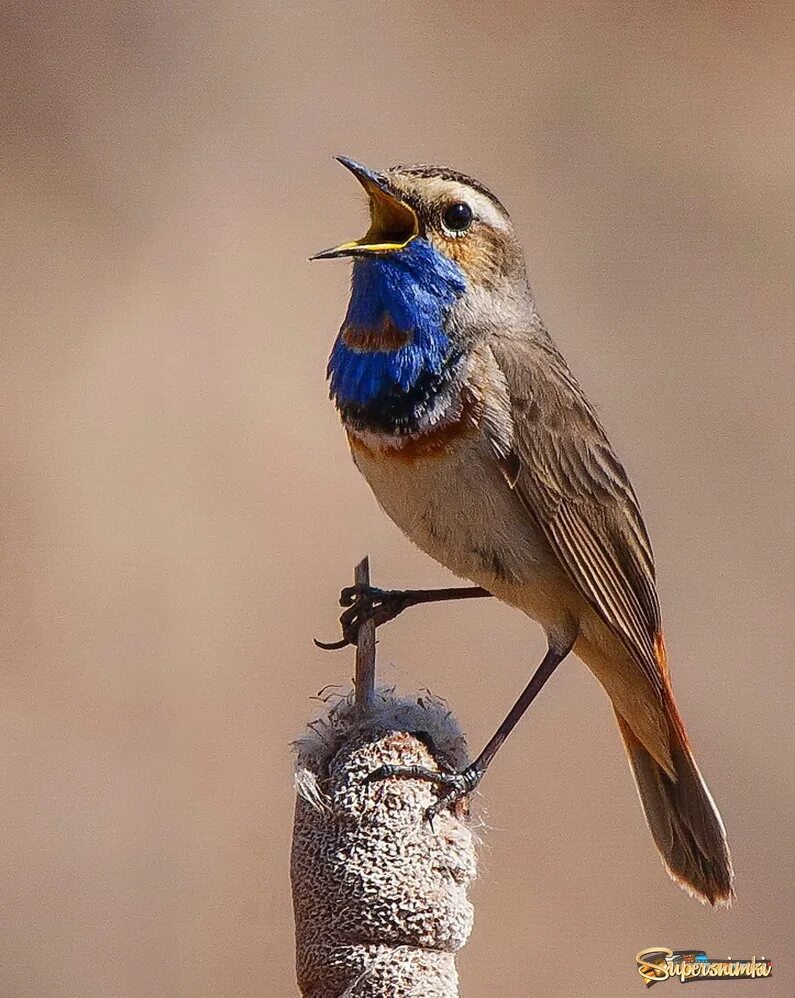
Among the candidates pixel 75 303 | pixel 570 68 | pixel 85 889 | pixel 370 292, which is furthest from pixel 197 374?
pixel 370 292

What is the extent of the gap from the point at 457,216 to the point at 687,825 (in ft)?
5.50

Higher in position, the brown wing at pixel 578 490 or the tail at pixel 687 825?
the brown wing at pixel 578 490

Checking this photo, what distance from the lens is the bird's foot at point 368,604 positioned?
428 cm

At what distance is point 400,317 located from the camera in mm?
3951

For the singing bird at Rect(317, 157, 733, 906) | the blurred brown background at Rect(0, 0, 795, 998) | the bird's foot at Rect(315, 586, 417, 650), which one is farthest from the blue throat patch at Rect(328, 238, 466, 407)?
the blurred brown background at Rect(0, 0, 795, 998)

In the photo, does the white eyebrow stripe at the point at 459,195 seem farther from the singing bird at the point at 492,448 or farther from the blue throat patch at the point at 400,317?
the blue throat patch at the point at 400,317

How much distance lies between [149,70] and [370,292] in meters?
6.61

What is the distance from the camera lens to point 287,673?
25.4 ft

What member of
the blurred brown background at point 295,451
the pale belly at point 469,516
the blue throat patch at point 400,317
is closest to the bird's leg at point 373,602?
the pale belly at point 469,516

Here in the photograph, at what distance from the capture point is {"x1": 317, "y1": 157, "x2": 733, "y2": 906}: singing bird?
12.9ft

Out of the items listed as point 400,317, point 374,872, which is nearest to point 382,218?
point 400,317

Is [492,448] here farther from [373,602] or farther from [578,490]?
[373,602]

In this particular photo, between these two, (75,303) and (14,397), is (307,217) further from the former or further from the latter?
(14,397)

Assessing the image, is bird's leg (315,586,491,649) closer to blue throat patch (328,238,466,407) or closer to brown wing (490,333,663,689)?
brown wing (490,333,663,689)
